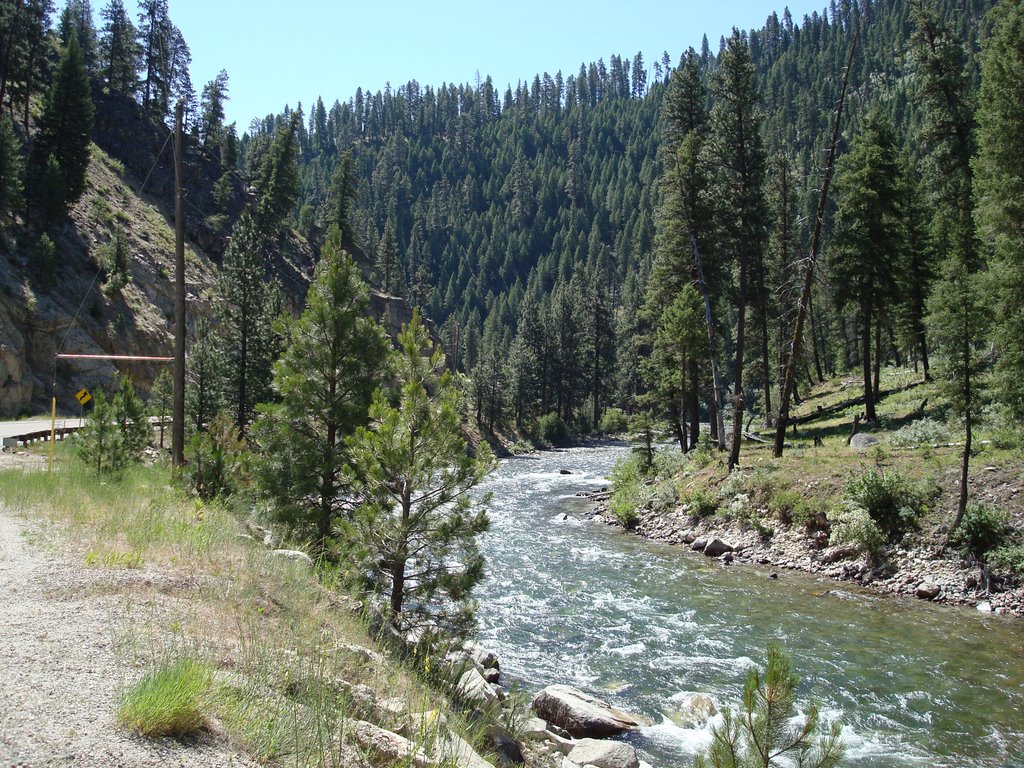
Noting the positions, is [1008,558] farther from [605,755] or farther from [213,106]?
[213,106]

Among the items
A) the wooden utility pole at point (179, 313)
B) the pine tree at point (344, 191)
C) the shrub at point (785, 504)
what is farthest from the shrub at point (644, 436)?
the pine tree at point (344, 191)

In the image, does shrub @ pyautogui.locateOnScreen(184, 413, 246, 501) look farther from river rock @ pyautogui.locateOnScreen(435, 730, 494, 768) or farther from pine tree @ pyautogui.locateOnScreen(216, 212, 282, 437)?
pine tree @ pyautogui.locateOnScreen(216, 212, 282, 437)

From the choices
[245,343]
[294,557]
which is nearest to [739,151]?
[245,343]

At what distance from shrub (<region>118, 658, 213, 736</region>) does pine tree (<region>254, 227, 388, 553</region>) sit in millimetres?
8054

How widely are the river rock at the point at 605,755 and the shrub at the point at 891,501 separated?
39.8 feet

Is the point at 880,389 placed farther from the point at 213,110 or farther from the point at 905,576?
the point at 213,110

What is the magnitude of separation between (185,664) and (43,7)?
67.5m

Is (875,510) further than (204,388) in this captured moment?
No

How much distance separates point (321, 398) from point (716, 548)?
13302 millimetres

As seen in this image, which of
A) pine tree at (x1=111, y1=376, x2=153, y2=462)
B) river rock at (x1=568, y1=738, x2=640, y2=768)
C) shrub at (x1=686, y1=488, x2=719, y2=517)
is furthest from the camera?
shrub at (x1=686, y1=488, x2=719, y2=517)

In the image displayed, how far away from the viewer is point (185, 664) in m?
4.62

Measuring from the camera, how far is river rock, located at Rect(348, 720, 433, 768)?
14.9ft

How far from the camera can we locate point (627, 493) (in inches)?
1088

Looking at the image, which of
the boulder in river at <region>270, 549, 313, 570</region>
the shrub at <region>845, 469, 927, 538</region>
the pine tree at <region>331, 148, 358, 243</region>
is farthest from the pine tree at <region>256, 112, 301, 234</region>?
the boulder in river at <region>270, 549, 313, 570</region>
